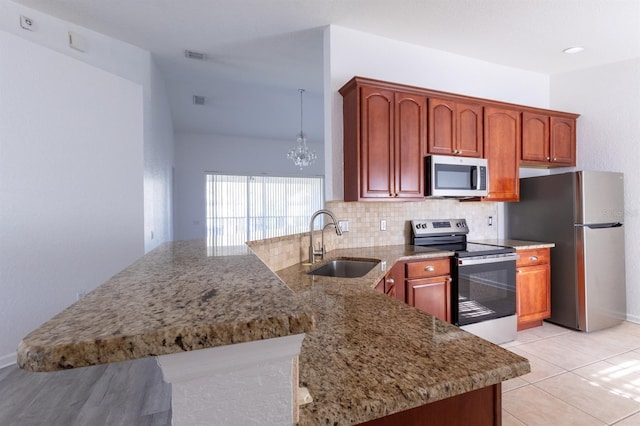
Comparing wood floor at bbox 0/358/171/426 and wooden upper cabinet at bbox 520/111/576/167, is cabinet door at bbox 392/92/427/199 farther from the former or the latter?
wood floor at bbox 0/358/171/426

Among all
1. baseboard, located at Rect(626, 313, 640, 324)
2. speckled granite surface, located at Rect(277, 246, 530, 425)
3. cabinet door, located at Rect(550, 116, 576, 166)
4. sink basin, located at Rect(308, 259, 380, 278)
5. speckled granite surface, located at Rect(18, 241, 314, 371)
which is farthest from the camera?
cabinet door, located at Rect(550, 116, 576, 166)

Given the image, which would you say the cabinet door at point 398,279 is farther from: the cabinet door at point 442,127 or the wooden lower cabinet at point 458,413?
the wooden lower cabinet at point 458,413

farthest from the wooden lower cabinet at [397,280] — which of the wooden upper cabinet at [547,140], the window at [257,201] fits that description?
the window at [257,201]

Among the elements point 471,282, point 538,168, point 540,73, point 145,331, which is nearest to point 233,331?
point 145,331

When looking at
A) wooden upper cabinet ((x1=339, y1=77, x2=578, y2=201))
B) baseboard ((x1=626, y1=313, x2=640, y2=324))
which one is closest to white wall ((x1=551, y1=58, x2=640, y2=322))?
baseboard ((x1=626, y1=313, x2=640, y2=324))

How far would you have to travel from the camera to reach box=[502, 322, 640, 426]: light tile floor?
71.5 inches

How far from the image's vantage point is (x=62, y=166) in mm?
2549

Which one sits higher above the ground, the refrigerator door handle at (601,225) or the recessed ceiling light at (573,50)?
the recessed ceiling light at (573,50)

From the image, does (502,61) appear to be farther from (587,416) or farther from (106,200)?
(106,200)

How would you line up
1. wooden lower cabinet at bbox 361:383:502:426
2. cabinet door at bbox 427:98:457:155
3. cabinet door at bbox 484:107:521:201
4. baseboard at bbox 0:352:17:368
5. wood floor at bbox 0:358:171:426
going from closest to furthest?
wooden lower cabinet at bbox 361:383:502:426, wood floor at bbox 0:358:171:426, baseboard at bbox 0:352:17:368, cabinet door at bbox 427:98:457:155, cabinet door at bbox 484:107:521:201

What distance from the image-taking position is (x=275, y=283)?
23.0 inches

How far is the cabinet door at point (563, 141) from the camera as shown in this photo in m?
3.40

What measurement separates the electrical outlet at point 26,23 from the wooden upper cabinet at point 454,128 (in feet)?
11.1

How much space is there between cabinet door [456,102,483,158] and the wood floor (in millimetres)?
3131
